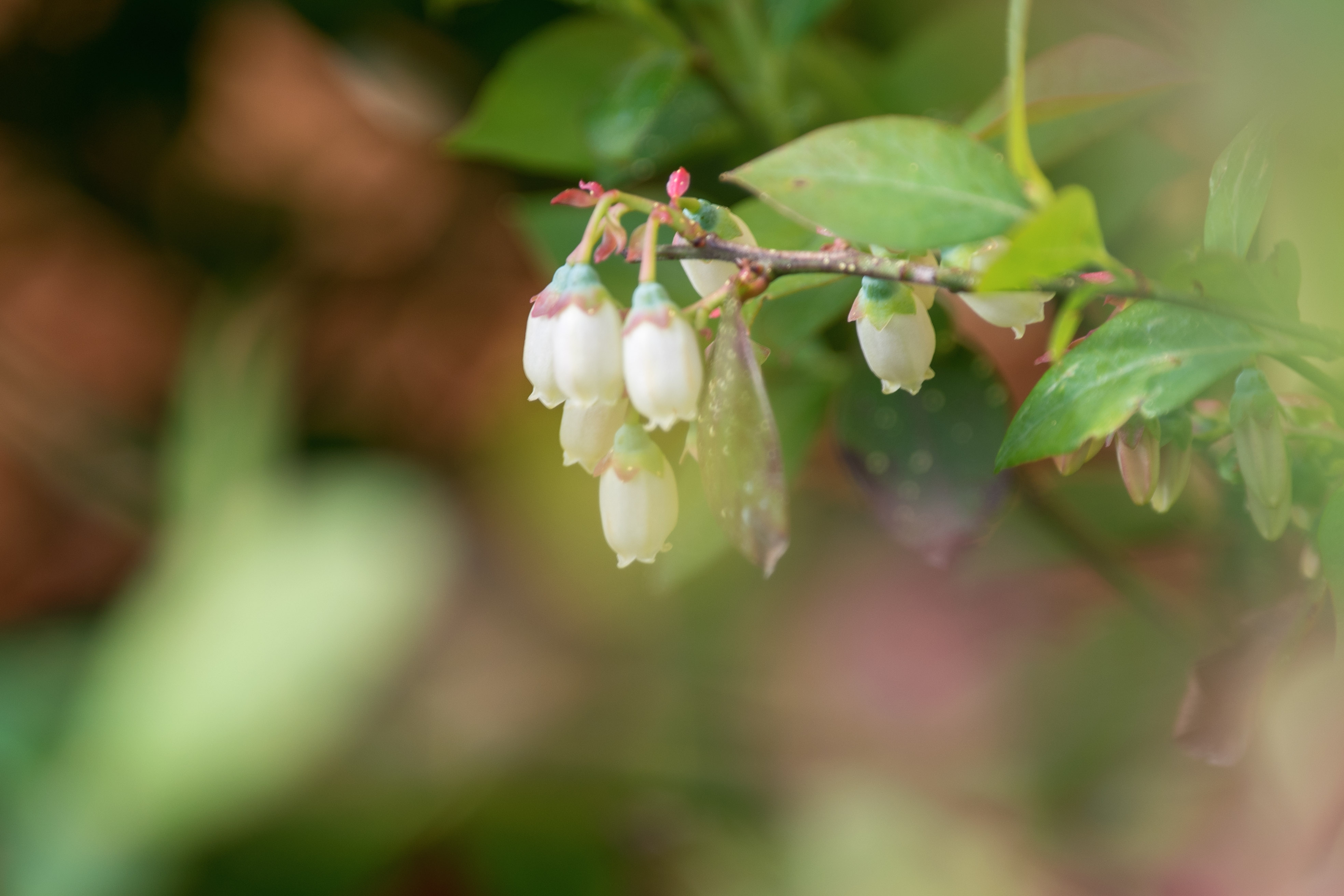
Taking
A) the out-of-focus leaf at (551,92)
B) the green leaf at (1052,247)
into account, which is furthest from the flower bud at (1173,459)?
the out-of-focus leaf at (551,92)

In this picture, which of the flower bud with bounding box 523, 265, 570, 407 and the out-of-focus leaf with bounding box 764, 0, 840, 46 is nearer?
the flower bud with bounding box 523, 265, 570, 407

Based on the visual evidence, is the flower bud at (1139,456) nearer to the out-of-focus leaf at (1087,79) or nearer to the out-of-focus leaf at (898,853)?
the out-of-focus leaf at (1087,79)

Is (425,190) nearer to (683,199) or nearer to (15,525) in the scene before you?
(15,525)

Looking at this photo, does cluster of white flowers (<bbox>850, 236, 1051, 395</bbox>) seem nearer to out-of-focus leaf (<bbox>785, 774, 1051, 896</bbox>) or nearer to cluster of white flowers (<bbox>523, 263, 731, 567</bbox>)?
cluster of white flowers (<bbox>523, 263, 731, 567</bbox>)

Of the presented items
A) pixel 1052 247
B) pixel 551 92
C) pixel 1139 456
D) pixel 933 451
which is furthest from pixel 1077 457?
pixel 551 92

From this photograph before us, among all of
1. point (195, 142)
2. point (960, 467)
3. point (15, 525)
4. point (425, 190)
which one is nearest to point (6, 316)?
point (15, 525)

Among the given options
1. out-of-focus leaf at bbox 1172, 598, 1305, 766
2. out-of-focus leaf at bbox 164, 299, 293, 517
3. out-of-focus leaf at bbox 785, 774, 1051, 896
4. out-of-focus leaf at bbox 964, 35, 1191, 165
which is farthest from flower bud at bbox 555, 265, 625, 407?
out-of-focus leaf at bbox 164, 299, 293, 517
